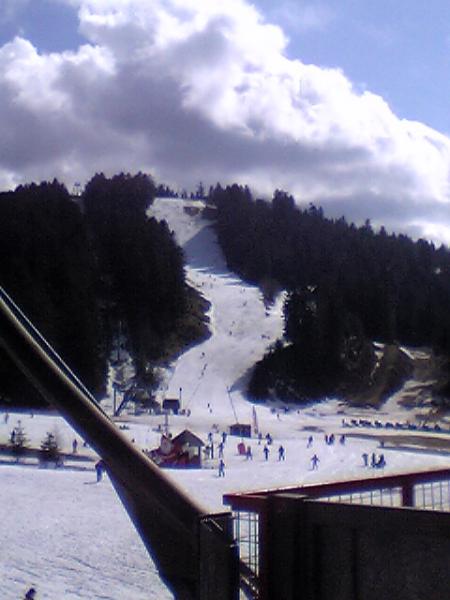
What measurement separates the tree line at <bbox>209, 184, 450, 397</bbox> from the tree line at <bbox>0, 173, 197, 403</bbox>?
12071 mm

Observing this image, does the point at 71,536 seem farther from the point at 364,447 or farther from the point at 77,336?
the point at 77,336

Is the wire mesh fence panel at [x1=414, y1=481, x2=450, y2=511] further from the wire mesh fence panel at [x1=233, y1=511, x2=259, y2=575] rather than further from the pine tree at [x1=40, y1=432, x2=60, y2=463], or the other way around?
the pine tree at [x1=40, y1=432, x2=60, y2=463]

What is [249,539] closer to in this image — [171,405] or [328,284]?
[171,405]

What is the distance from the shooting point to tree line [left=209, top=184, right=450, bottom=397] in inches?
3450

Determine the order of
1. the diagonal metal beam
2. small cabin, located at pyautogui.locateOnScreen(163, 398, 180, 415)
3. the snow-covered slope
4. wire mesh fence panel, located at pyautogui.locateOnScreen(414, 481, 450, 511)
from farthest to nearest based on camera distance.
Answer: the snow-covered slope
small cabin, located at pyautogui.locateOnScreen(163, 398, 180, 415)
wire mesh fence panel, located at pyautogui.locateOnScreen(414, 481, 450, 511)
the diagonal metal beam

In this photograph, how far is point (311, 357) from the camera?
88125mm

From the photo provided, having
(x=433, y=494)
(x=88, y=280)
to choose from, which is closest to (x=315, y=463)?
(x=433, y=494)

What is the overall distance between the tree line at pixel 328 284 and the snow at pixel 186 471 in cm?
395

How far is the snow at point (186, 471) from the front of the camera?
45.3 feet

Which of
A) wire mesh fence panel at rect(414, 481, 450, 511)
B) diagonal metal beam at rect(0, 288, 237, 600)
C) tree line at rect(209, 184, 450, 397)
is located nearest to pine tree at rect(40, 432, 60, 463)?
wire mesh fence panel at rect(414, 481, 450, 511)

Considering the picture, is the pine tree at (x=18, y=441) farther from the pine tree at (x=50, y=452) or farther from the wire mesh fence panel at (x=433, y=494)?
the wire mesh fence panel at (x=433, y=494)

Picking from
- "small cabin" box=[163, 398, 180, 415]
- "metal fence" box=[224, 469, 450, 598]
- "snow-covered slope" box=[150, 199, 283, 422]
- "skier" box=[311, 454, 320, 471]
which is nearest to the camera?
"metal fence" box=[224, 469, 450, 598]

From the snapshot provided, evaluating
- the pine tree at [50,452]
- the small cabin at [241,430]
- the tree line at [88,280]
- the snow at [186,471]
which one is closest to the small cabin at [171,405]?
the snow at [186,471]

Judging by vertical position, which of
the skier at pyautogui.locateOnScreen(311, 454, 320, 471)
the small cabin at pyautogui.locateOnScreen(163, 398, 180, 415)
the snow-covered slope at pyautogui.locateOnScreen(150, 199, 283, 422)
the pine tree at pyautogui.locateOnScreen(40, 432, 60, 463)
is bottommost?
the skier at pyautogui.locateOnScreen(311, 454, 320, 471)
